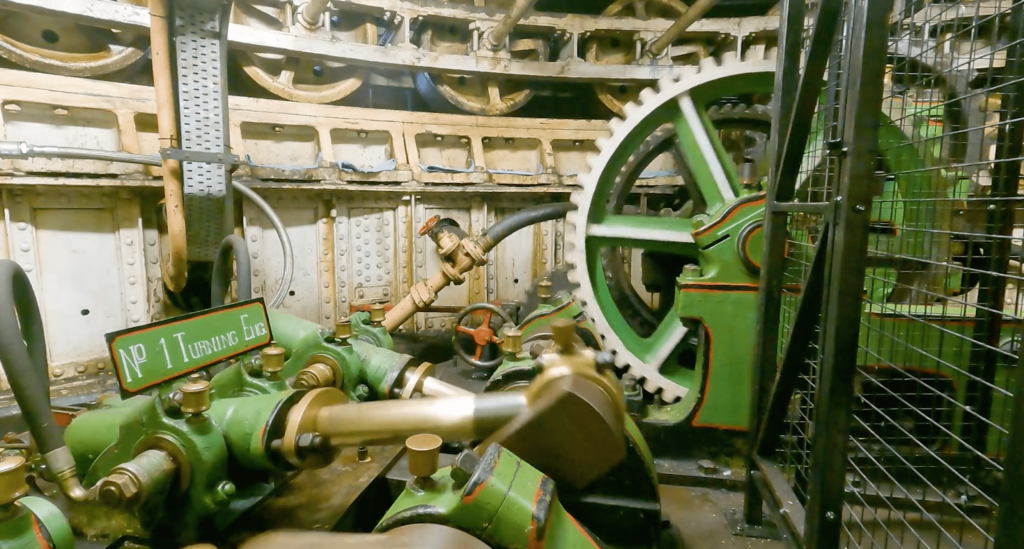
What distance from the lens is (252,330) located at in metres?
1.68

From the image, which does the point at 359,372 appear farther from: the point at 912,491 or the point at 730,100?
the point at 730,100

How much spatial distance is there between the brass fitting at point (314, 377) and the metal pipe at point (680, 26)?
343 centimetres

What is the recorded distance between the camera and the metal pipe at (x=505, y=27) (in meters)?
3.66

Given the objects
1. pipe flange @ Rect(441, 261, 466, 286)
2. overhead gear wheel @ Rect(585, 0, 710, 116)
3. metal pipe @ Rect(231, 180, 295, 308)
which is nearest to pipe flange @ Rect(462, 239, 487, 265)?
pipe flange @ Rect(441, 261, 466, 286)

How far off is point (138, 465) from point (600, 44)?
474 cm

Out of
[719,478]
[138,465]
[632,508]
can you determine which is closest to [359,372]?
[138,465]

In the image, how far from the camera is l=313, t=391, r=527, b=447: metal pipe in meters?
1.23

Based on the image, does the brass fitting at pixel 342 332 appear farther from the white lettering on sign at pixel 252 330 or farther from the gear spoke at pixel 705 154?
the gear spoke at pixel 705 154

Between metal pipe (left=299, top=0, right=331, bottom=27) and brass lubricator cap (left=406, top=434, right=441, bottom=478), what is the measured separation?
3494 millimetres

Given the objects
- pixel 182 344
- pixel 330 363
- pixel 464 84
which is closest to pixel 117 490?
pixel 182 344

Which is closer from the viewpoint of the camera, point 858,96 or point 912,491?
point 858,96

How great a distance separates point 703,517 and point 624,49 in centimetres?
408

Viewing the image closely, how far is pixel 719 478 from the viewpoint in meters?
2.40

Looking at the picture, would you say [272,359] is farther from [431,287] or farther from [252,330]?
[431,287]
